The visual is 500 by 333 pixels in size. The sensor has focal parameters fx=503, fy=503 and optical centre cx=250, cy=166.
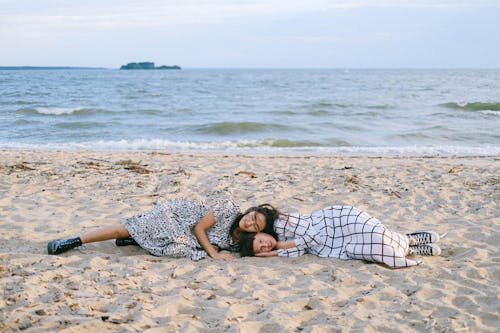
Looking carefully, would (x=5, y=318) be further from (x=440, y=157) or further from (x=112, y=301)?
(x=440, y=157)

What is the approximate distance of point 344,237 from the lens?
4816 millimetres

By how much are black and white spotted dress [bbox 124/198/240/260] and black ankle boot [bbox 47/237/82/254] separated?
49cm

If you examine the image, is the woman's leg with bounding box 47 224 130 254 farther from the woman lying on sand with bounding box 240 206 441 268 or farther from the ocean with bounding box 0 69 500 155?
the ocean with bounding box 0 69 500 155

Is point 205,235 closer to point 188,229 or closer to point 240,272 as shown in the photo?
point 188,229

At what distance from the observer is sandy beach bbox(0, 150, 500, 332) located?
3.41 m

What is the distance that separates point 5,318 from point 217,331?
1.36 meters

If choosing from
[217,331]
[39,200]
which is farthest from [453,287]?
[39,200]

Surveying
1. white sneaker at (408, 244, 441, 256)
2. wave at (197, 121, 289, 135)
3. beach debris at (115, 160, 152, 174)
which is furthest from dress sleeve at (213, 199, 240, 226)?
wave at (197, 121, 289, 135)

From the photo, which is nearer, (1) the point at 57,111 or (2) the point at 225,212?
(2) the point at 225,212

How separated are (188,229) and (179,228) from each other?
0.09m

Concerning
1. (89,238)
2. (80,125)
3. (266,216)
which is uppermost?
(266,216)

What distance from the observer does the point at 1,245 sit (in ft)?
15.9

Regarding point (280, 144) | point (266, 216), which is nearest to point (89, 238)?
point (266, 216)

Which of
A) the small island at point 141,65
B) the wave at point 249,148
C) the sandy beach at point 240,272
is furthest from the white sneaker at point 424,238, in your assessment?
the small island at point 141,65
